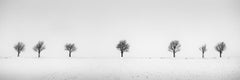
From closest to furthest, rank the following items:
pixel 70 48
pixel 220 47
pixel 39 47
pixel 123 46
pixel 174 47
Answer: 1. pixel 174 47
2. pixel 123 46
3. pixel 220 47
4. pixel 39 47
5. pixel 70 48

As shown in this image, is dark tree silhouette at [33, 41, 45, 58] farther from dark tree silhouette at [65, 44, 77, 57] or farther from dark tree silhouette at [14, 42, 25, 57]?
dark tree silhouette at [65, 44, 77, 57]

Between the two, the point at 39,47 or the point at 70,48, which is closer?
the point at 39,47

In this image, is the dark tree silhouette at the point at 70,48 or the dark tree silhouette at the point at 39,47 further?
the dark tree silhouette at the point at 70,48

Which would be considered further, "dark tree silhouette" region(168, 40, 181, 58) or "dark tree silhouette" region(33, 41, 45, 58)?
"dark tree silhouette" region(33, 41, 45, 58)

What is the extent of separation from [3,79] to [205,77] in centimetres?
1554

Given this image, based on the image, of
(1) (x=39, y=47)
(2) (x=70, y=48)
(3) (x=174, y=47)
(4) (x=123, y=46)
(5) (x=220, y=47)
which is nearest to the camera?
(3) (x=174, y=47)

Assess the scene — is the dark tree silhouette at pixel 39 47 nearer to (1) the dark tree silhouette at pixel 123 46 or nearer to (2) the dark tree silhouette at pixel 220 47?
(1) the dark tree silhouette at pixel 123 46

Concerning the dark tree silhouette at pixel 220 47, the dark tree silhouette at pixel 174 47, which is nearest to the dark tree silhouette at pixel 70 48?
the dark tree silhouette at pixel 174 47

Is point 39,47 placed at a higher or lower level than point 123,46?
lower

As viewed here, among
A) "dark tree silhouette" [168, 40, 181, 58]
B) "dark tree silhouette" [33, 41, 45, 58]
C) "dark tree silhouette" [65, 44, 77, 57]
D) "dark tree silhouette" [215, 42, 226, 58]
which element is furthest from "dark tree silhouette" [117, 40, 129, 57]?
"dark tree silhouette" [215, 42, 226, 58]

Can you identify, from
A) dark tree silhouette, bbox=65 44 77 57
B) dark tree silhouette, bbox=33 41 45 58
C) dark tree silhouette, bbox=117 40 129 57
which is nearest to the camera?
dark tree silhouette, bbox=117 40 129 57

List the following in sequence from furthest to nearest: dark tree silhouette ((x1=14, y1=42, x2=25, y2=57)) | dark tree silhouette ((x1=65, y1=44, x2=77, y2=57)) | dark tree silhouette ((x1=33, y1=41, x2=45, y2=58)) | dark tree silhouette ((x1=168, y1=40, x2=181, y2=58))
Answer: dark tree silhouette ((x1=14, y1=42, x2=25, y2=57))
dark tree silhouette ((x1=65, y1=44, x2=77, y2=57))
dark tree silhouette ((x1=33, y1=41, x2=45, y2=58))
dark tree silhouette ((x1=168, y1=40, x2=181, y2=58))

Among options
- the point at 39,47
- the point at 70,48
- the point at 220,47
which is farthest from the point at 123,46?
the point at 220,47

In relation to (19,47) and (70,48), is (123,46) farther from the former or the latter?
(19,47)
